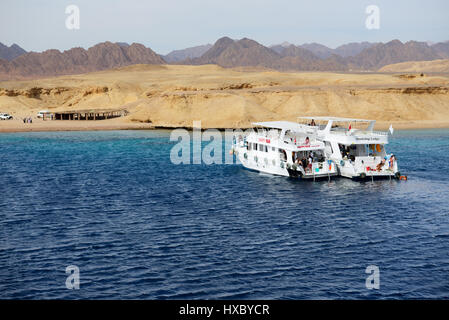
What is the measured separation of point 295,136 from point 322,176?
689 centimetres

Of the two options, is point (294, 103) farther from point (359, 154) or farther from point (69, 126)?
point (359, 154)

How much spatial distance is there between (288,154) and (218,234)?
70.7 ft

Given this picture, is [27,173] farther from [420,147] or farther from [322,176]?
[420,147]

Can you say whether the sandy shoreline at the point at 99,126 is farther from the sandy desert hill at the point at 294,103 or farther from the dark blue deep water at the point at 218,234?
the dark blue deep water at the point at 218,234

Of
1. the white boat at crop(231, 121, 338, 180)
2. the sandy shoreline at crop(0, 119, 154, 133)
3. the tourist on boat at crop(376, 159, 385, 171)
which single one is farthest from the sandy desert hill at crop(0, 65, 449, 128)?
the tourist on boat at crop(376, 159, 385, 171)

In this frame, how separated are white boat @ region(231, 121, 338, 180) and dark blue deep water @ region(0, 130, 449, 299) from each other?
4.43 ft

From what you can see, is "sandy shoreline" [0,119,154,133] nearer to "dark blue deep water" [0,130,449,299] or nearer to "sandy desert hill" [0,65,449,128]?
"sandy desert hill" [0,65,449,128]

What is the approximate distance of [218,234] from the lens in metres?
34.0

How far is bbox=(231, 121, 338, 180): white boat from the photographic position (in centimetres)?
5288

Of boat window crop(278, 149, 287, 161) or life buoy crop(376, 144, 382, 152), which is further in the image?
life buoy crop(376, 144, 382, 152)

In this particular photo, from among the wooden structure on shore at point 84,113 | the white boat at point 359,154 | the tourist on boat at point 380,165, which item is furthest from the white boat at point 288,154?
the wooden structure on shore at point 84,113

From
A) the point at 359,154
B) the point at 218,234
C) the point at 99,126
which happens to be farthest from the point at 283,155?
the point at 99,126

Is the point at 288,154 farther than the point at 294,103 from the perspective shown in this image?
No
